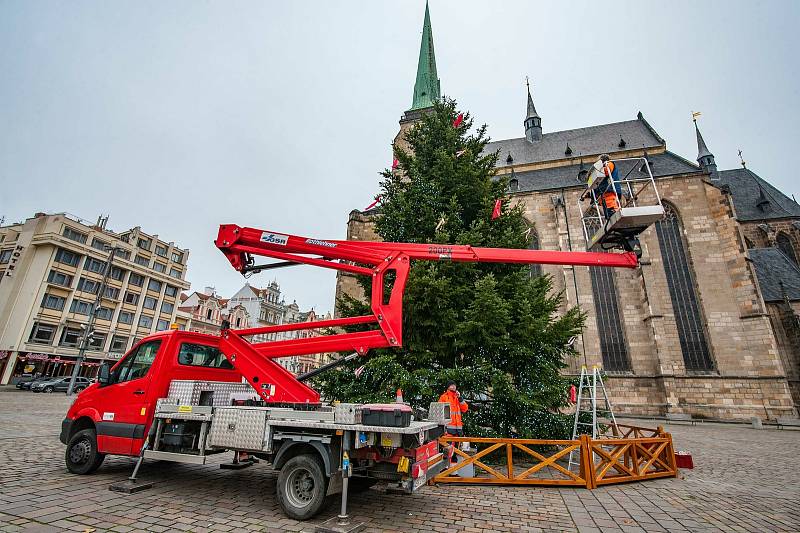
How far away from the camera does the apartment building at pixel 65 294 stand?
33.2 meters

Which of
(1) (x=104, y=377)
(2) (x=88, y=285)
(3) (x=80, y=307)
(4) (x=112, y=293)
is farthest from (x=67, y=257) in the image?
(1) (x=104, y=377)

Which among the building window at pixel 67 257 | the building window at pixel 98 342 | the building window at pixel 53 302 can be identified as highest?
the building window at pixel 67 257

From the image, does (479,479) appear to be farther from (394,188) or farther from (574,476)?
(394,188)

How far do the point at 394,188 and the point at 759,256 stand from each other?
106 feet

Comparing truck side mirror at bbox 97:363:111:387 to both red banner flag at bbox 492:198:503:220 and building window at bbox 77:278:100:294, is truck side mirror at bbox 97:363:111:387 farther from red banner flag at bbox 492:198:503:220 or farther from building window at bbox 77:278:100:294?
building window at bbox 77:278:100:294

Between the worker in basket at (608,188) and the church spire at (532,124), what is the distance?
38.9 meters

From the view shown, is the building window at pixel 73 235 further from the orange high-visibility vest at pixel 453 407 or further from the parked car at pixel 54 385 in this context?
the orange high-visibility vest at pixel 453 407

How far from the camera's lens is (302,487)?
4.75 meters

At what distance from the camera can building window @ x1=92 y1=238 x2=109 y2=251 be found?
1545 inches

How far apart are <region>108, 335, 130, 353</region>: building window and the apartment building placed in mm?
103

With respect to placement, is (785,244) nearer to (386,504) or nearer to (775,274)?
(775,274)

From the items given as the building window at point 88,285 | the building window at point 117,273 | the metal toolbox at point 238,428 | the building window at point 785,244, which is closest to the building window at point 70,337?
the building window at point 88,285

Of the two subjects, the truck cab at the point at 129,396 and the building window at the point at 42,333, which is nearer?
the truck cab at the point at 129,396

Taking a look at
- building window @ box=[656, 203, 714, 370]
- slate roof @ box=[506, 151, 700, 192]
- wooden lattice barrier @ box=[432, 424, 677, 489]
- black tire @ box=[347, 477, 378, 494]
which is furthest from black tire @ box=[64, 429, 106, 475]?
slate roof @ box=[506, 151, 700, 192]
